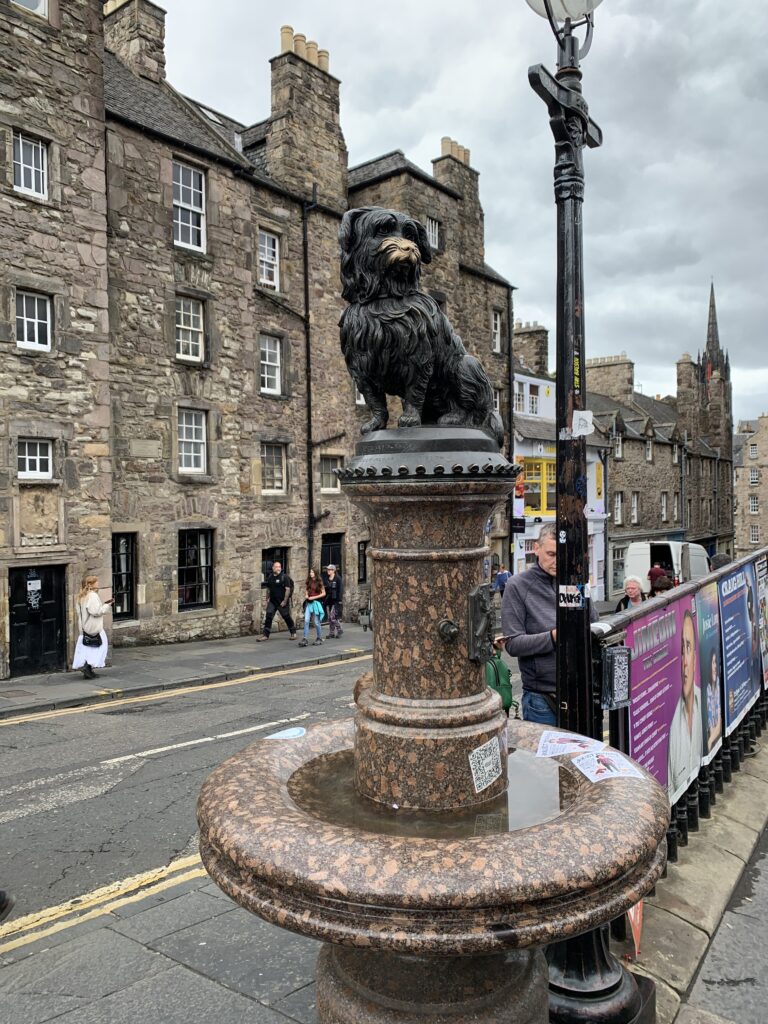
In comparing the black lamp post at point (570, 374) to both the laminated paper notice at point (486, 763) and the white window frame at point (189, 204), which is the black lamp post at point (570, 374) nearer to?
the laminated paper notice at point (486, 763)

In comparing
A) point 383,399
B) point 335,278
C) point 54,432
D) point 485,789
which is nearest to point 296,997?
point 485,789

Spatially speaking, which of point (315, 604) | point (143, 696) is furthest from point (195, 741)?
point (315, 604)

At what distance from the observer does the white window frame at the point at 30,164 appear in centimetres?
1488

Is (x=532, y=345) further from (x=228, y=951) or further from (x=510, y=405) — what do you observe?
(x=228, y=951)

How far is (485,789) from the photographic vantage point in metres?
3.27

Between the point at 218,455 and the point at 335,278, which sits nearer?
the point at 218,455

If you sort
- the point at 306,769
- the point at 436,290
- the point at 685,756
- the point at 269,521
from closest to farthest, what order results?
the point at 306,769 → the point at 685,756 → the point at 269,521 → the point at 436,290

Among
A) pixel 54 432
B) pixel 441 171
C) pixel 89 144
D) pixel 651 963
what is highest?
pixel 441 171

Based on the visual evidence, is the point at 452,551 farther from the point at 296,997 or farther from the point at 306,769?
the point at 296,997

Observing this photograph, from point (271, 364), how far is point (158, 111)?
6.91m

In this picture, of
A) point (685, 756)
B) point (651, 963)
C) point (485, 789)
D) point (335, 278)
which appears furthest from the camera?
point (335, 278)

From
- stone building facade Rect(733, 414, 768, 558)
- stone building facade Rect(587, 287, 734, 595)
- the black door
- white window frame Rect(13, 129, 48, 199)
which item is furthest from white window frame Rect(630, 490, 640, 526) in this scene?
white window frame Rect(13, 129, 48, 199)

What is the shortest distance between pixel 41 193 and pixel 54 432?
15.7 ft

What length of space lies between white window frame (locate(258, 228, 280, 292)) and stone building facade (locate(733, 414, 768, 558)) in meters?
55.3
